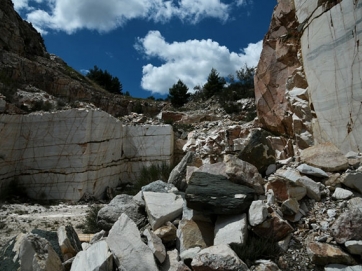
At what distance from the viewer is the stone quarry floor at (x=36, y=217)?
185 inches

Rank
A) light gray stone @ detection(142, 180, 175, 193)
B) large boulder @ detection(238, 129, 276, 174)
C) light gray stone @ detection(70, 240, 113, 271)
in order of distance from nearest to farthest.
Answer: light gray stone @ detection(70, 240, 113, 271)
large boulder @ detection(238, 129, 276, 174)
light gray stone @ detection(142, 180, 175, 193)

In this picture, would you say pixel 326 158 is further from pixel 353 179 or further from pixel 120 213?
pixel 120 213

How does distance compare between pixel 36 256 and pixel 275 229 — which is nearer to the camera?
pixel 36 256

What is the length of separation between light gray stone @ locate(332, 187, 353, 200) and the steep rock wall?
89cm

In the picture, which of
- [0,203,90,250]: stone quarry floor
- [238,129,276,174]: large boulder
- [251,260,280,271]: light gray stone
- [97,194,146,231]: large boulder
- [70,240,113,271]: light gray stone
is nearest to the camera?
[251,260,280,271]: light gray stone

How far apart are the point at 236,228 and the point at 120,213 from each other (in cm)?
156

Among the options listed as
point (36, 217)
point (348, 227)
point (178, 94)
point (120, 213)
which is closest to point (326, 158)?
point (348, 227)

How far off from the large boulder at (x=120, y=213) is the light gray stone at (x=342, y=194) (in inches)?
83.3

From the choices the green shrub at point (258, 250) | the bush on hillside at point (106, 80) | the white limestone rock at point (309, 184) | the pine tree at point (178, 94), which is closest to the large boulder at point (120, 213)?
the green shrub at point (258, 250)

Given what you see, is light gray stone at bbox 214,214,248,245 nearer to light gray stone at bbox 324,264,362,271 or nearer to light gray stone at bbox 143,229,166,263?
light gray stone at bbox 143,229,166,263

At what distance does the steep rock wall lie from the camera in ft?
12.0

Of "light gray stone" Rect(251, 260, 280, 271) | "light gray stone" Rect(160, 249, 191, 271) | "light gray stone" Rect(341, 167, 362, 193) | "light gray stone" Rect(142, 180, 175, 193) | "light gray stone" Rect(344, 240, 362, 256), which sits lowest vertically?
"light gray stone" Rect(160, 249, 191, 271)

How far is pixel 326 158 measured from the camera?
11.3ft

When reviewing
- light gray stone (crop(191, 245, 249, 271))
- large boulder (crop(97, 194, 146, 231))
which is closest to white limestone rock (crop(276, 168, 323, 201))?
light gray stone (crop(191, 245, 249, 271))
